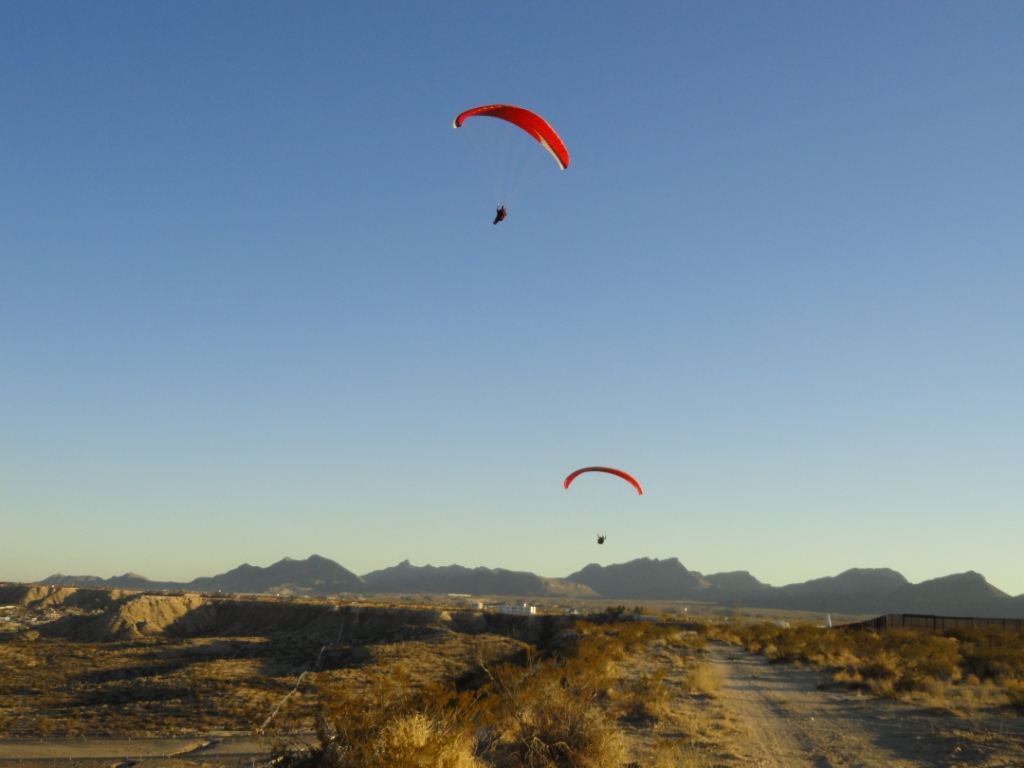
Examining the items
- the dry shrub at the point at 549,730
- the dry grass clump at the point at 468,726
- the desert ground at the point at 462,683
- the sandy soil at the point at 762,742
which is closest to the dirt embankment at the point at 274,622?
the desert ground at the point at 462,683

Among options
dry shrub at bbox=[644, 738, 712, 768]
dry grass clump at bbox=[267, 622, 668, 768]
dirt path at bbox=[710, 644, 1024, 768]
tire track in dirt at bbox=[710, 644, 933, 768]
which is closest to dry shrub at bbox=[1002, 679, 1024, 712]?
dirt path at bbox=[710, 644, 1024, 768]

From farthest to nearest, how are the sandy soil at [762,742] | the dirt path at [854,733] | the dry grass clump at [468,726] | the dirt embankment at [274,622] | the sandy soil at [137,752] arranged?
1. the dirt embankment at [274,622]
2. the dirt path at [854,733]
3. the sandy soil at [762,742]
4. the sandy soil at [137,752]
5. the dry grass clump at [468,726]

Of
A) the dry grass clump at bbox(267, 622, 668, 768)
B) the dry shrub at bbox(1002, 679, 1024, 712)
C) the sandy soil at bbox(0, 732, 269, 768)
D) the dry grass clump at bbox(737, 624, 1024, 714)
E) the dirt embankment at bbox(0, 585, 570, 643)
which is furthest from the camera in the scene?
the dirt embankment at bbox(0, 585, 570, 643)

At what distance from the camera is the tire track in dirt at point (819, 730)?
45.4 feet

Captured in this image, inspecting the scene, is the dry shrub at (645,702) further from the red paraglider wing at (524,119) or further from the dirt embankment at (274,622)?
the dirt embankment at (274,622)

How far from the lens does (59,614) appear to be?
259 feet

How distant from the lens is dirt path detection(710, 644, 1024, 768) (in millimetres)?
13727

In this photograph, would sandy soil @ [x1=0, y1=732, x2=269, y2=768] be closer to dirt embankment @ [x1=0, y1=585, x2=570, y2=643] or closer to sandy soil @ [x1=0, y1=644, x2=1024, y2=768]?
sandy soil @ [x1=0, y1=644, x2=1024, y2=768]

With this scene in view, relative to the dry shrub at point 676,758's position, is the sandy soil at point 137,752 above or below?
below

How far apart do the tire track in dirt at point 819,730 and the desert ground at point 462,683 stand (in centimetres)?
5

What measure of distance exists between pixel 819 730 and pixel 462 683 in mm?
13799

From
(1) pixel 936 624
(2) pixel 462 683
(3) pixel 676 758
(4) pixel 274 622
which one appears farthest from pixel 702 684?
(4) pixel 274 622

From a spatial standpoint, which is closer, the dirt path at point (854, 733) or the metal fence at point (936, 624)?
the dirt path at point (854, 733)

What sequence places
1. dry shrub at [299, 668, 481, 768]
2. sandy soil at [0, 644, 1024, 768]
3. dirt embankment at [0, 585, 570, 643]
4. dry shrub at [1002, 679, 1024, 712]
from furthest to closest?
1. dirt embankment at [0, 585, 570, 643]
2. dry shrub at [1002, 679, 1024, 712]
3. sandy soil at [0, 644, 1024, 768]
4. dry shrub at [299, 668, 481, 768]
